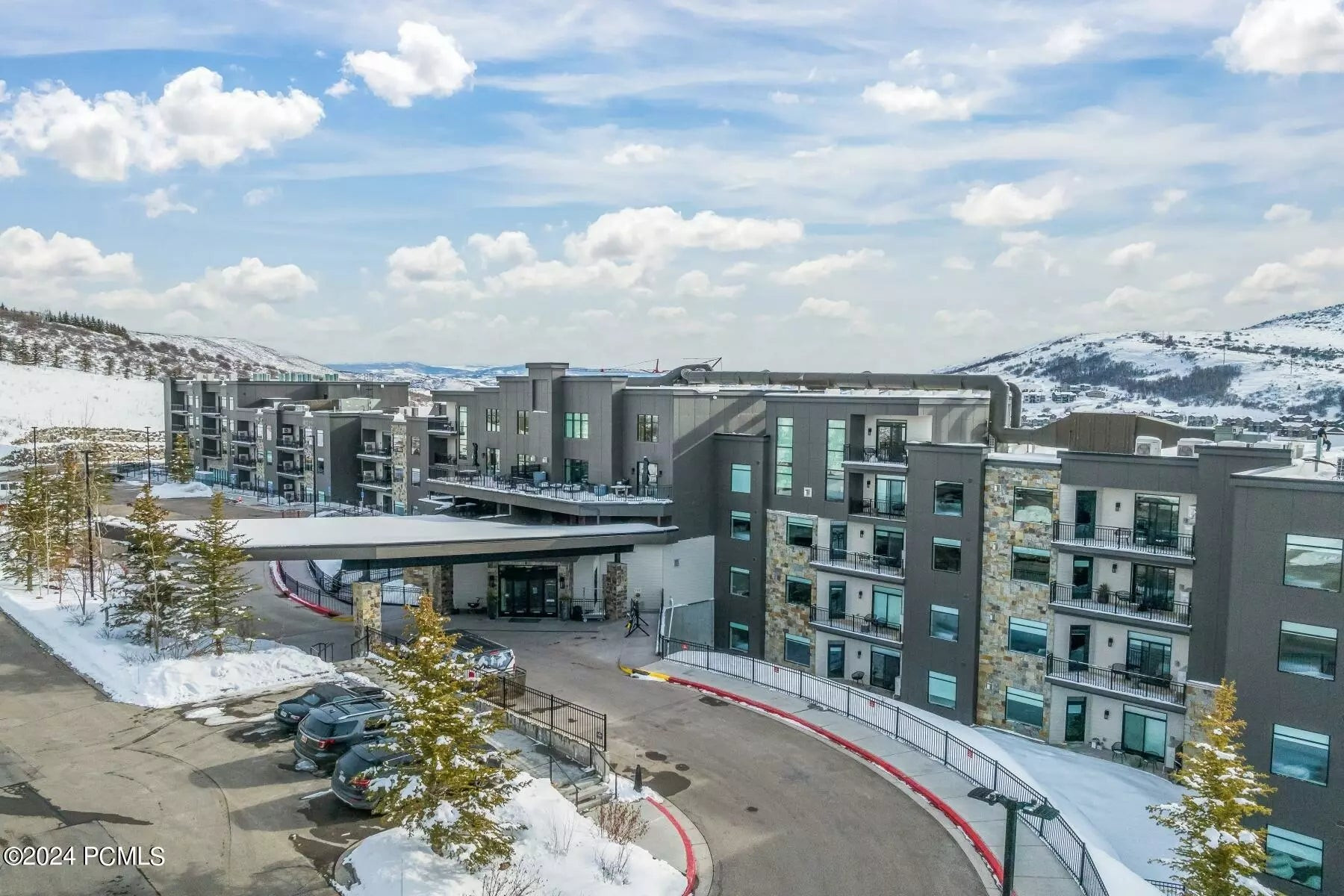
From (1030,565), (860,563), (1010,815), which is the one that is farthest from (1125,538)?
(1010,815)

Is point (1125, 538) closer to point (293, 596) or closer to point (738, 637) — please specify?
point (738, 637)

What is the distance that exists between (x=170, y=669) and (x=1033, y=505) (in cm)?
3245

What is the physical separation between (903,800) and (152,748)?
2064 cm

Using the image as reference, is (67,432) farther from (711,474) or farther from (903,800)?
(903,800)

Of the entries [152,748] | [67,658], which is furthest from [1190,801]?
[67,658]

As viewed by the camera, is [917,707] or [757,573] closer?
[917,707]

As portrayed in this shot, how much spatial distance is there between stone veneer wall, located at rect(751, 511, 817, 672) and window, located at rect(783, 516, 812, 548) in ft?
0.57

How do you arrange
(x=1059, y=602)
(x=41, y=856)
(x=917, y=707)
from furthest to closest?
(x=917, y=707), (x=1059, y=602), (x=41, y=856)

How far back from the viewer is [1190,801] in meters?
19.7

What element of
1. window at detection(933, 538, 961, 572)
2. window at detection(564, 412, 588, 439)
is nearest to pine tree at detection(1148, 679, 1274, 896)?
window at detection(933, 538, 961, 572)

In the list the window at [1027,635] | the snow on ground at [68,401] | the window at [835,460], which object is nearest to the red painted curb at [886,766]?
the window at [1027,635]

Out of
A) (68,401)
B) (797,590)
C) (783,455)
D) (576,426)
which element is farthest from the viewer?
(68,401)

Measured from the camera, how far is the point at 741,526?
47.7 metres

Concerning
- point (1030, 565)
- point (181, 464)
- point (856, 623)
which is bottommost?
point (856, 623)
